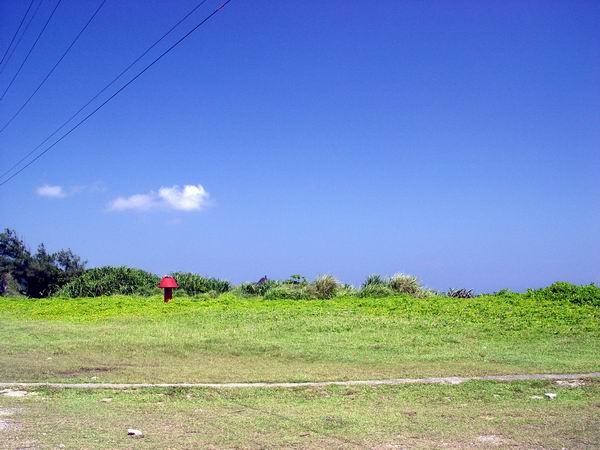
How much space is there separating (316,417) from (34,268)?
38.8 m

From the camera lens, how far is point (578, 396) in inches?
379

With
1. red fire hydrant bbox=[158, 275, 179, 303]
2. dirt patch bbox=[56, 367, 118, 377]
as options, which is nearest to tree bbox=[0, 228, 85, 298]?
red fire hydrant bbox=[158, 275, 179, 303]

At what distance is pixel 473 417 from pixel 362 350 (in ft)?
20.4

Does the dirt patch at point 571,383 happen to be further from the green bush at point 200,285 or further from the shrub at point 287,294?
the green bush at point 200,285

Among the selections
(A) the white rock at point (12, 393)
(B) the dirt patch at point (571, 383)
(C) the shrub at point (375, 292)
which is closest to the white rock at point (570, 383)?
(B) the dirt patch at point (571, 383)

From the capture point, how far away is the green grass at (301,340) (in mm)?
12156

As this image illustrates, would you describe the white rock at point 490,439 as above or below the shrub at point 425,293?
below

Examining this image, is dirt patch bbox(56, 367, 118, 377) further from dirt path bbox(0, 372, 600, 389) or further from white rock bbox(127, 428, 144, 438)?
white rock bbox(127, 428, 144, 438)

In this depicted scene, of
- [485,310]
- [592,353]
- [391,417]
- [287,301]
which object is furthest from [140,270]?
[391,417]

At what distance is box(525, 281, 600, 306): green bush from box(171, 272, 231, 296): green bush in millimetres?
14959

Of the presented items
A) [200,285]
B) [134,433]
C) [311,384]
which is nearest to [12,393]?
[134,433]

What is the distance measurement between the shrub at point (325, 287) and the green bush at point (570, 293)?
7298 mm

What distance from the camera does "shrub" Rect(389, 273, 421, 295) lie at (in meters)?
25.2

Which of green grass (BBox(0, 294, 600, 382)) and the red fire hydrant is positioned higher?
the red fire hydrant
